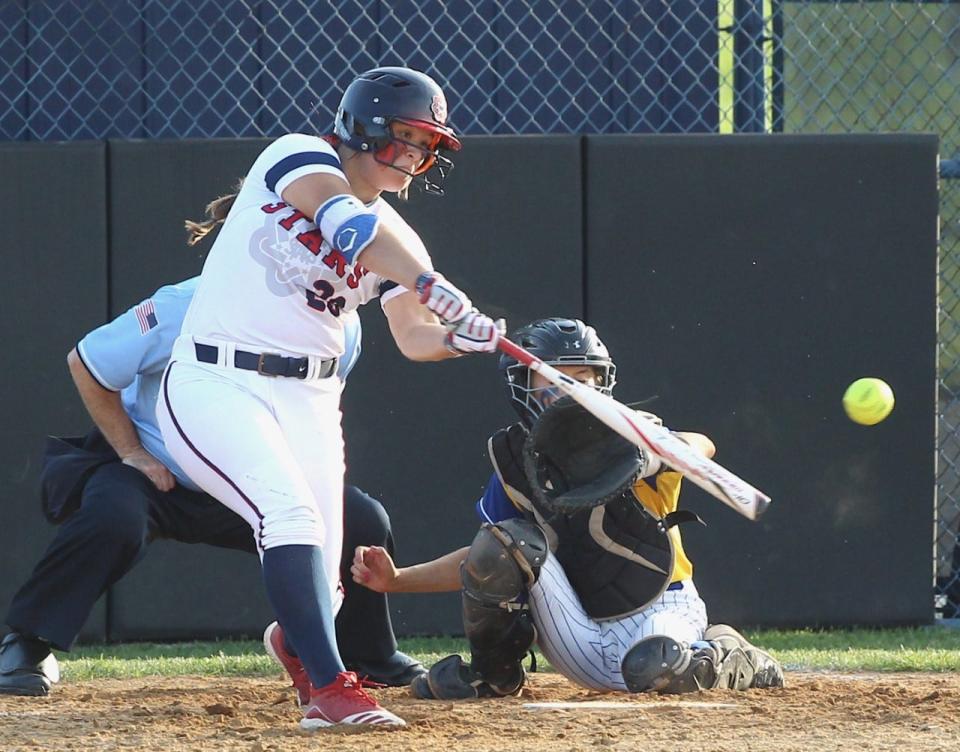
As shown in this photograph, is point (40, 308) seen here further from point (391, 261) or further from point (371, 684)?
point (391, 261)

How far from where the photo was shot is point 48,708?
147 inches

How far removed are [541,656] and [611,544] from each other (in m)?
1.43

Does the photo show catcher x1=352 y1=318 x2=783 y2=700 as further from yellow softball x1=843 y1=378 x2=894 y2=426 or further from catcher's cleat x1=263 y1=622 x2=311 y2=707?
yellow softball x1=843 y1=378 x2=894 y2=426

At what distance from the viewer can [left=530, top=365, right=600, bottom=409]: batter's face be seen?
3.83 metres

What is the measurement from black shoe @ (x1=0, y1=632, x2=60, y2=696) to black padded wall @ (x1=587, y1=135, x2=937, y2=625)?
239 cm

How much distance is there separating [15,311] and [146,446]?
1472mm

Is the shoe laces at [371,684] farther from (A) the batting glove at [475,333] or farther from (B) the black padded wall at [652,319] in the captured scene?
(A) the batting glove at [475,333]

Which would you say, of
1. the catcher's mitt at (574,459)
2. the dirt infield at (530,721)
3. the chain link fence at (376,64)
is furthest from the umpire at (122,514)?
the chain link fence at (376,64)

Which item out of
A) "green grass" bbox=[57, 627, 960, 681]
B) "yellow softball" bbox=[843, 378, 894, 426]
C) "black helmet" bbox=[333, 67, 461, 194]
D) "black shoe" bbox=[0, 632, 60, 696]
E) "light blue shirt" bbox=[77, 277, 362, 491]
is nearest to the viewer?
"black helmet" bbox=[333, 67, 461, 194]

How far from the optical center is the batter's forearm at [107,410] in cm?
424

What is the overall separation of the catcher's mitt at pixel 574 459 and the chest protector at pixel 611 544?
0.13 meters

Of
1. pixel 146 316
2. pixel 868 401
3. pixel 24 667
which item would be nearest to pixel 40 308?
pixel 146 316

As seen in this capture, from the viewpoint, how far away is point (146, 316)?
169 inches

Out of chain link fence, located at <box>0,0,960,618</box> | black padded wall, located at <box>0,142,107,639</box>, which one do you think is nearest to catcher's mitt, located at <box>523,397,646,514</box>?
black padded wall, located at <box>0,142,107,639</box>
